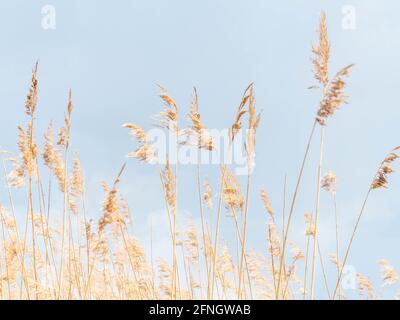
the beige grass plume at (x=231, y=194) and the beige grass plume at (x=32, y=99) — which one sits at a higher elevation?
the beige grass plume at (x=32, y=99)

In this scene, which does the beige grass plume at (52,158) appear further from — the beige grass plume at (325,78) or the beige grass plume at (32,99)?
the beige grass plume at (325,78)

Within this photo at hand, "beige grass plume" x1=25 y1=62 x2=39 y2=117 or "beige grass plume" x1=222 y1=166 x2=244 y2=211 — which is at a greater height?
"beige grass plume" x1=25 y1=62 x2=39 y2=117

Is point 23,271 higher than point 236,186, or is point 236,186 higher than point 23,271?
point 236,186

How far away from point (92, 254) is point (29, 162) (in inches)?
34.4

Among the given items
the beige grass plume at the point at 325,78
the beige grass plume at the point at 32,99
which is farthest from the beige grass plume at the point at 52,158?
the beige grass plume at the point at 325,78

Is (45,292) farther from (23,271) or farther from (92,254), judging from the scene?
(92,254)

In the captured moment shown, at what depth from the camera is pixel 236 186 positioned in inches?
142

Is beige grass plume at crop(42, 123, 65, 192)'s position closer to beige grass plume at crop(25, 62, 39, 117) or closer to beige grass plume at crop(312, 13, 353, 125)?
beige grass plume at crop(25, 62, 39, 117)

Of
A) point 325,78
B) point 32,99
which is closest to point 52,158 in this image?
point 32,99

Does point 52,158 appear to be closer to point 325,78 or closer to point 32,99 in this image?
point 32,99

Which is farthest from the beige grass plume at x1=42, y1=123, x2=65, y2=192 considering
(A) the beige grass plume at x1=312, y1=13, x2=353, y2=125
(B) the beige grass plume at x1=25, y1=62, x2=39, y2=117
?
(A) the beige grass plume at x1=312, y1=13, x2=353, y2=125
